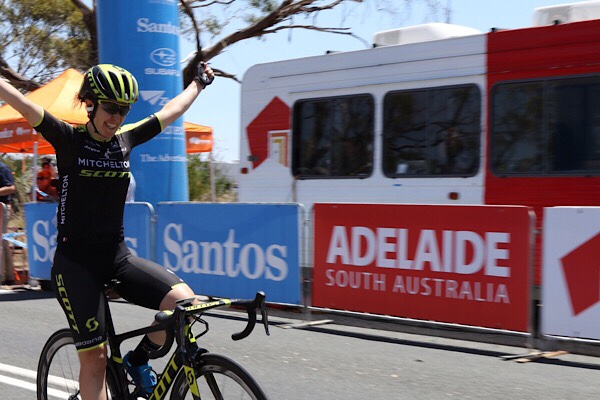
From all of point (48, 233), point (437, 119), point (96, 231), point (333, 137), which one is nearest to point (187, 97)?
point (96, 231)

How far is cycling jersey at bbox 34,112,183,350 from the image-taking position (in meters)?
3.92

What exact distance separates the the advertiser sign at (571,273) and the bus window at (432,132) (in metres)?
3.09

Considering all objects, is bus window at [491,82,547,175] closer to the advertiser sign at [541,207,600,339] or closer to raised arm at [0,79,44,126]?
the advertiser sign at [541,207,600,339]

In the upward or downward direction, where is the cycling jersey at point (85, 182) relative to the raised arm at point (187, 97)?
downward

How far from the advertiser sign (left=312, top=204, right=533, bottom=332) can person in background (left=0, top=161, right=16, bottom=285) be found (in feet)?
17.9

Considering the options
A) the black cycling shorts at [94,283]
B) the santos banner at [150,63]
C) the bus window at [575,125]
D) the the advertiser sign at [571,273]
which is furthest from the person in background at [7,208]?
the black cycling shorts at [94,283]

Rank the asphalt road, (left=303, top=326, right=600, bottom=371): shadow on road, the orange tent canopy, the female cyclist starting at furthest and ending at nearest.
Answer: the orange tent canopy, (left=303, top=326, right=600, bottom=371): shadow on road, the asphalt road, the female cyclist

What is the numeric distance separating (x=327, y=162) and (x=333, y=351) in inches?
198

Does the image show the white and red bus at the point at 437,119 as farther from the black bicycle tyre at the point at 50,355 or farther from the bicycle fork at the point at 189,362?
the bicycle fork at the point at 189,362

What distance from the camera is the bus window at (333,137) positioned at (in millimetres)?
11820

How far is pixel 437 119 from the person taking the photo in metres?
11.0

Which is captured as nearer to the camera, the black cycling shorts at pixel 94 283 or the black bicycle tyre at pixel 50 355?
the black cycling shorts at pixel 94 283

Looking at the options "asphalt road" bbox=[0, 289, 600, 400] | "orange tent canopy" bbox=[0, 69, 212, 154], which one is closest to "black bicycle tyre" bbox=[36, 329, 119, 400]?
"asphalt road" bbox=[0, 289, 600, 400]

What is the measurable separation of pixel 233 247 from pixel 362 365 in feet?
10.7
